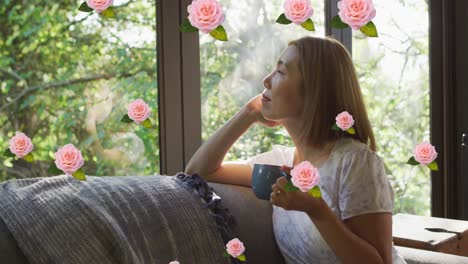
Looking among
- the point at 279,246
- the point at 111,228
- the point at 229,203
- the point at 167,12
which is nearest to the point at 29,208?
the point at 111,228

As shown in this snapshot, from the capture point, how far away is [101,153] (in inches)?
98.0

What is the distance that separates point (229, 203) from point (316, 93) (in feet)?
1.43

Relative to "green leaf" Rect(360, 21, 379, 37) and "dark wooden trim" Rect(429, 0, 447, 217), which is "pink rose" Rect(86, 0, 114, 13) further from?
"dark wooden trim" Rect(429, 0, 447, 217)

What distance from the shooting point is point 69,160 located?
991 millimetres

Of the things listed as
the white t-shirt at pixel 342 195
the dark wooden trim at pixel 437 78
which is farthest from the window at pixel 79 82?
the dark wooden trim at pixel 437 78

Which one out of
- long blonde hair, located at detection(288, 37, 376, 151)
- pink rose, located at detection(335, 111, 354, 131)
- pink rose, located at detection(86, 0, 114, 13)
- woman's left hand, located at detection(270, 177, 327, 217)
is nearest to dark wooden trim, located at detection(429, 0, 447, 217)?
long blonde hair, located at detection(288, 37, 376, 151)

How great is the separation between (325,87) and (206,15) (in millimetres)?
859

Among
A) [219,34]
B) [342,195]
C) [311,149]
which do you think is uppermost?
[219,34]

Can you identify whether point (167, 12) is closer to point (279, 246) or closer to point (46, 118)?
point (46, 118)

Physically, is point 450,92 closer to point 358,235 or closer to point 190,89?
point 190,89

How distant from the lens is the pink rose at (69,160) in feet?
3.24

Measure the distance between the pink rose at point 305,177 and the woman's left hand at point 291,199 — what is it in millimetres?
261

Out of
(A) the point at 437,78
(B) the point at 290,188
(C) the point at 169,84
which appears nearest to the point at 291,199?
(B) the point at 290,188

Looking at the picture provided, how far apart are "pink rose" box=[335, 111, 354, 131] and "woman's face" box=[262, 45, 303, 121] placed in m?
0.13
